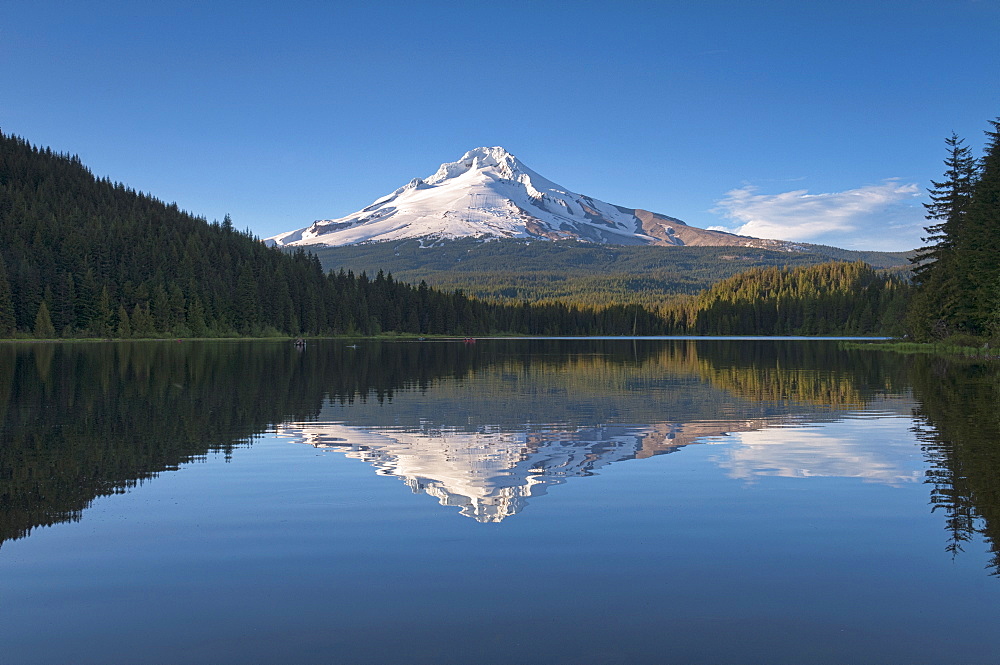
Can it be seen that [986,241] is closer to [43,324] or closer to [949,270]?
[949,270]

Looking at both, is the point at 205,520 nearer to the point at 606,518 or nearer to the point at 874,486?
the point at 606,518

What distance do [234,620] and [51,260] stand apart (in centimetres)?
17198

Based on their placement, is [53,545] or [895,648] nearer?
[895,648]

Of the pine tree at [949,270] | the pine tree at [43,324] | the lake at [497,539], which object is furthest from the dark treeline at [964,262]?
the pine tree at [43,324]

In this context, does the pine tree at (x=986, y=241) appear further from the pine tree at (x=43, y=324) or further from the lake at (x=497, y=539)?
the pine tree at (x=43, y=324)

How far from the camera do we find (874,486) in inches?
714

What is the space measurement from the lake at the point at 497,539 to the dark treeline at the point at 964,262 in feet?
182

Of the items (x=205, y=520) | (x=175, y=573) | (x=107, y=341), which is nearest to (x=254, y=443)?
(x=205, y=520)

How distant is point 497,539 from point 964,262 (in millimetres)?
82239

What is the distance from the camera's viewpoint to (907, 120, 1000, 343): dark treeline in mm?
77312

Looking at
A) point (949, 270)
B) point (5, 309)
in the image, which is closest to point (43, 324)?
point (5, 309)

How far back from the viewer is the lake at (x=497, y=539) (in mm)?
9406

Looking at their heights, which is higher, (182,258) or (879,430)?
(182,258)

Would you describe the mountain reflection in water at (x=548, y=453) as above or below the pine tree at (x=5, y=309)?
below
